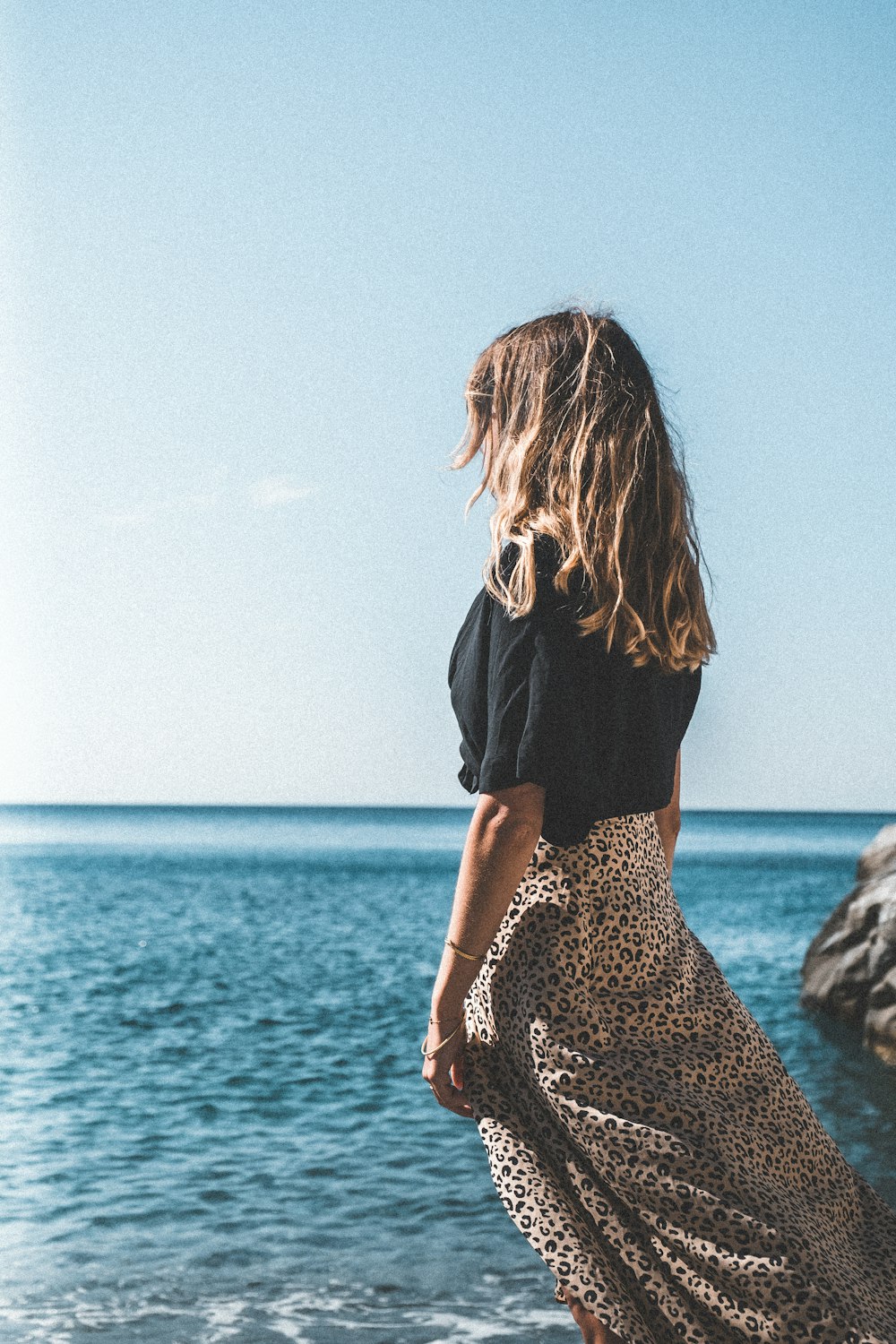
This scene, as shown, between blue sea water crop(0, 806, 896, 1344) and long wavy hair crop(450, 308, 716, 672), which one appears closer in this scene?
long wavy hair crop(450, 308, 716, 672)

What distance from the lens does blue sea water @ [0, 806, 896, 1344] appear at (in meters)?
4.55

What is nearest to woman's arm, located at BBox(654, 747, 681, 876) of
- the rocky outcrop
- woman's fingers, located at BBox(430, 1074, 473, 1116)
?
woman's fingers, located at BBox(430, 1074, 473, 1116)

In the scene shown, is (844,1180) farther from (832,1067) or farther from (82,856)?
(82,856)

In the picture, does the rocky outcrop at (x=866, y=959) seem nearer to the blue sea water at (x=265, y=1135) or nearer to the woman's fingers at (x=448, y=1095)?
the blue sea water at (x=265, y=1135)

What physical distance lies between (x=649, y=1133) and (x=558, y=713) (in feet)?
2.20

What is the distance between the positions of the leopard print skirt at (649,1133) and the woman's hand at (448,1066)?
2 cm

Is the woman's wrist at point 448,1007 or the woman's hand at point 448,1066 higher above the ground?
the woman's wrist at point 448,1007

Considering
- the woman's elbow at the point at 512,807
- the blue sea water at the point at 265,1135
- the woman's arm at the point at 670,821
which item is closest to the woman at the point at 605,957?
the woman's elbow at the point at 512,807

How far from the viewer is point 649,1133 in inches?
73.1

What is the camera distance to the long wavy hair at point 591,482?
199 centimetres

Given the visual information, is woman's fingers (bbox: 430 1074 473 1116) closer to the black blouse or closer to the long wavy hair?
the black blouse

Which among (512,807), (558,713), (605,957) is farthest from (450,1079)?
(558,713)

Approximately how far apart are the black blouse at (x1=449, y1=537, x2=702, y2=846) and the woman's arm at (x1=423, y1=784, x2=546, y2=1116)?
1.2 inches

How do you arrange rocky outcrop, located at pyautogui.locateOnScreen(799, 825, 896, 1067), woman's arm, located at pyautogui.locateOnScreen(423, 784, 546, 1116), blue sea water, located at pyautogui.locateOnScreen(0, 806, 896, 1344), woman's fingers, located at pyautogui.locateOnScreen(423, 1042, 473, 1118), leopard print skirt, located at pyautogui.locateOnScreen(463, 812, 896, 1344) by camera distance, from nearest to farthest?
1. leopard print skirt, located at pyautogui.locateOnScreen(463, 812, 896, 1344)
2. woman's arm, located at pyautogui.locateOnScreen(423, 784, 546, 1116)
3. woman's fingers, located at pyautogui.locateOnScreen(423, 1042, 473, 1118)
4. blue sea water, located at pyautogui.locateOnScreen(0, 806, 896, 1344)
5. rocky outcrop, located at pyautogui.locateOnScreen(799, 825, 896, 1067)
